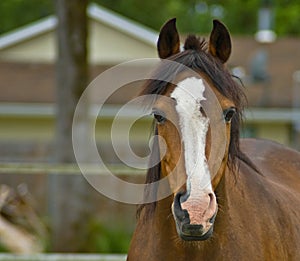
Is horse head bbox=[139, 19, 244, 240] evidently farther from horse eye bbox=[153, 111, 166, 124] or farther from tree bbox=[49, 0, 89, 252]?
tree bbox=[49, 0, 89, 252]

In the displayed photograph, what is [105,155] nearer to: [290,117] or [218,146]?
[290,117]

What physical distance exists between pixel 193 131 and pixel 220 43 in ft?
1.89

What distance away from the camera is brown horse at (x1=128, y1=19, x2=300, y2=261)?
9.22 feet

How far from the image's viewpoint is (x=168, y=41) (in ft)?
10.9

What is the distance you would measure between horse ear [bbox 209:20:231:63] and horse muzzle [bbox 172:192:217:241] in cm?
78

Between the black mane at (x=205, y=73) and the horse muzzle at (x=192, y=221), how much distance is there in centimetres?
42

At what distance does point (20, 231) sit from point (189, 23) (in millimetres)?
22770

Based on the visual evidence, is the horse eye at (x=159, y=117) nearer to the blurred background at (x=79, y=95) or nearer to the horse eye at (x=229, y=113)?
the horse eye at (x=229, y=113)

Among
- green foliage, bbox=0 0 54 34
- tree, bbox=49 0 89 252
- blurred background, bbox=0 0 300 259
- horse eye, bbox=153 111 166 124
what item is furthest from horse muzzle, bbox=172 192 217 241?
green foliage, bbox=0 0 54 34

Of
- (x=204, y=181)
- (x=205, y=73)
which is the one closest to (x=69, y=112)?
(x=205, y=73)

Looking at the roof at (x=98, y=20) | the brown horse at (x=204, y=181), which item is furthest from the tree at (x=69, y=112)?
the roof at (x=98, y=20)

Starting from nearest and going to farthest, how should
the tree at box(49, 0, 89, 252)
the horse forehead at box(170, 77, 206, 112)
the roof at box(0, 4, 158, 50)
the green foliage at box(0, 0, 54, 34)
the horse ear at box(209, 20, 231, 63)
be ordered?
the horse forehead at box(170, 77, 206, 112)
the horse ear at box(209, 20, 231, 63)
the tree at box(49, 0, 89, 252)
the roof at box(0, 4, 158, 50)
the green foliage at box(0, 0, 54, 34)

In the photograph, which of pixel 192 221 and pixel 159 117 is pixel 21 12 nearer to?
pixel 159 117

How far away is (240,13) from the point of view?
30.1 m
